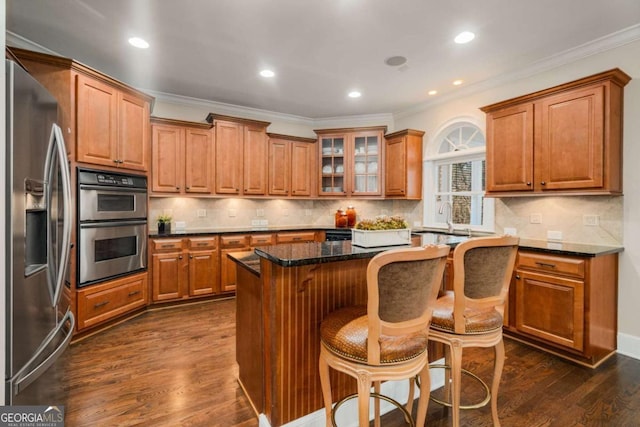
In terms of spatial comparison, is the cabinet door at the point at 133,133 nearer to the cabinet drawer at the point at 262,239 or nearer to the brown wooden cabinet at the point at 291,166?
the cabinet drawer at the point at 262,239

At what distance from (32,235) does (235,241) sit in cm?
298

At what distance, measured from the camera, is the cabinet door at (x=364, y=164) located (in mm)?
5277

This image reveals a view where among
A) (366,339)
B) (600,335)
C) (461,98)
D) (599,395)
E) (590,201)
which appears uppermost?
(461,98)

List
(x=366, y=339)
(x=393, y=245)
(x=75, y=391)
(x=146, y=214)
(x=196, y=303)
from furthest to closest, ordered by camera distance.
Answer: (x=196, y=303) < (x=146, y=214) < (x=75, y=391) < (x=393, y=245) < (x=366, y=339)

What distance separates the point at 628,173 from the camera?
284cm

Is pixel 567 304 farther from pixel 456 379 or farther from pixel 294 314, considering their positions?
pixel 294 314

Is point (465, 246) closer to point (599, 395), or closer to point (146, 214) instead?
point (599, 395)

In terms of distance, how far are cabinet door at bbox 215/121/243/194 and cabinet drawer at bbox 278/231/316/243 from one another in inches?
37.9

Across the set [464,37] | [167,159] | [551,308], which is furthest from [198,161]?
[551,308]

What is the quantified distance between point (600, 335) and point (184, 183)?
4.81m

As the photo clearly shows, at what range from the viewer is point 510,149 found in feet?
11.1

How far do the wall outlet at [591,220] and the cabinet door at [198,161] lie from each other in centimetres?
445

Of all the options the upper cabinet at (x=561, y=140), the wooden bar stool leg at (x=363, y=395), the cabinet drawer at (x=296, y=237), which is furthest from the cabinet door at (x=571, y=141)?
the cabinet drawer at (x=296, y=237)

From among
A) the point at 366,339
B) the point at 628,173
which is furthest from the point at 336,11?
the point at 628,173
